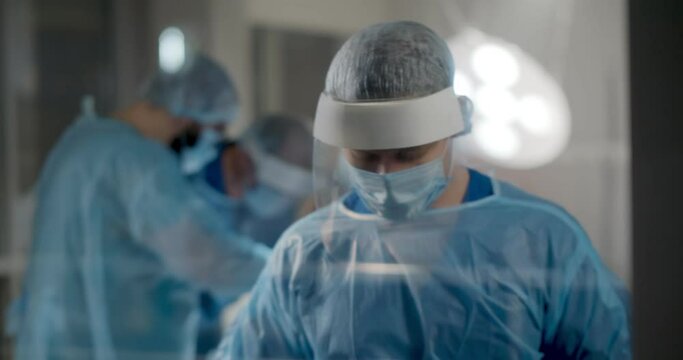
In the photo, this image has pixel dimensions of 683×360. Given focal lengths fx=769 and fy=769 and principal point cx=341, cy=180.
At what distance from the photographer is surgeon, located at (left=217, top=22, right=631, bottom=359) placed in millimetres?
1045

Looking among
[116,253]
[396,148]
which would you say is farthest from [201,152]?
[396,148]

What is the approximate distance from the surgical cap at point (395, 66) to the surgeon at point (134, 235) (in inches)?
12.1

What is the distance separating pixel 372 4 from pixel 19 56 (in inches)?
28.6

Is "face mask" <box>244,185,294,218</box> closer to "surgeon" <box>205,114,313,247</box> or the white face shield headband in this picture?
"surgeon" <box>205,114,313,247</box>

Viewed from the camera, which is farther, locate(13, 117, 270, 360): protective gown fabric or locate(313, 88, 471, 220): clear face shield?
locate(13, 117, 270, 360): protective gown fabric

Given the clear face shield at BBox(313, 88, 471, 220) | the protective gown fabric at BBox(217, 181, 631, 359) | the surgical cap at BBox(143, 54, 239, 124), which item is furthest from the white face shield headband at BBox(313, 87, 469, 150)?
the surgical cap at BBox(143, 54, 239, 124)

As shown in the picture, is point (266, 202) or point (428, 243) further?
point (266, 202)

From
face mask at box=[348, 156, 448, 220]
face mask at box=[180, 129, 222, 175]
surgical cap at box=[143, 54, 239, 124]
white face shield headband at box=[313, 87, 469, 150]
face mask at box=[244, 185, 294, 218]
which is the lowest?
face mask at box=[244, 185, 294, 218]

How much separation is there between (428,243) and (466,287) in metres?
0.08

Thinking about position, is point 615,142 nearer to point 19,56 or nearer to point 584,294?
point 584,294

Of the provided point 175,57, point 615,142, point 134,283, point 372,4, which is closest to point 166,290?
point 134,283

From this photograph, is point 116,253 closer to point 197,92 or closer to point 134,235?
point 134,235

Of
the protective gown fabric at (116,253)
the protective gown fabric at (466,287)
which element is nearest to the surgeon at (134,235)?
the protective gown fabric at (116,253)

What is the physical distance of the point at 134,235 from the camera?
1402 mm
